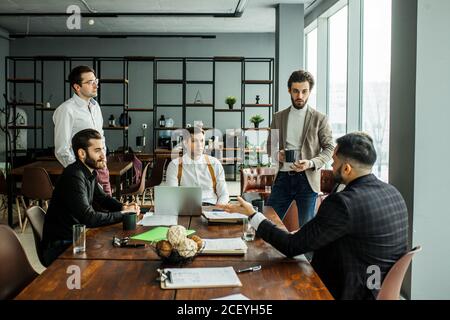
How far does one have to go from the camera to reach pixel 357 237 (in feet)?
7.23

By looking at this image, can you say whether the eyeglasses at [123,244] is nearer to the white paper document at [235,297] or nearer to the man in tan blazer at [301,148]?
the white paper document at [235,297]

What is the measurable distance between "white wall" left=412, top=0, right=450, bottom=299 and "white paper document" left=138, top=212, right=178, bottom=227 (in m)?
1.90

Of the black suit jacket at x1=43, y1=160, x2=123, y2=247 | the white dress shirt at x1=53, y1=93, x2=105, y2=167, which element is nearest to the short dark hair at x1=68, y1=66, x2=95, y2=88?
the white dress shirt at x1=53, y1=93, x2=105, y2=167

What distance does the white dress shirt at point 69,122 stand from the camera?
13.6ft

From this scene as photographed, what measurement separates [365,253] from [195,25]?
977cm

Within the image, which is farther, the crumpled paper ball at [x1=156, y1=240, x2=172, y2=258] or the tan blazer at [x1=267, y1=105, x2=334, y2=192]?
the tan blazer at [x1=267, y1=105, x2=334, y2=192]

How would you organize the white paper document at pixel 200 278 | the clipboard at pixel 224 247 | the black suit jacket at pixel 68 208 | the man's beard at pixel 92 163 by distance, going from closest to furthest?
1. the white paper document at pixel 200 278
2. the clipboard at pixel 224 247
3. the black suit jacket at pixel 68 208
4. the man's beard at pixel 92 163

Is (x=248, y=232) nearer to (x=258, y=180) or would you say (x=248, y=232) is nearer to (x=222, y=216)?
(x=222, y=216)

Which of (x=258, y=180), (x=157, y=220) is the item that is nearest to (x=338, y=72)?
(x=258, y=180)

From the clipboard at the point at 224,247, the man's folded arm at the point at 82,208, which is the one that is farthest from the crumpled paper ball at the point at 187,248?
the man's folded arm at the point at 82,208

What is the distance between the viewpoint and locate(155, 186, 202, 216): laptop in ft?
10.6

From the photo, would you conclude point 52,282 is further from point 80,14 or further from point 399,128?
point 80,14

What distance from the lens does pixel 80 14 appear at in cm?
951

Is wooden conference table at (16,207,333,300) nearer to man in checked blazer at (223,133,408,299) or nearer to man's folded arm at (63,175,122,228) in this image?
man in checked blazer at (223,133,408,299)
